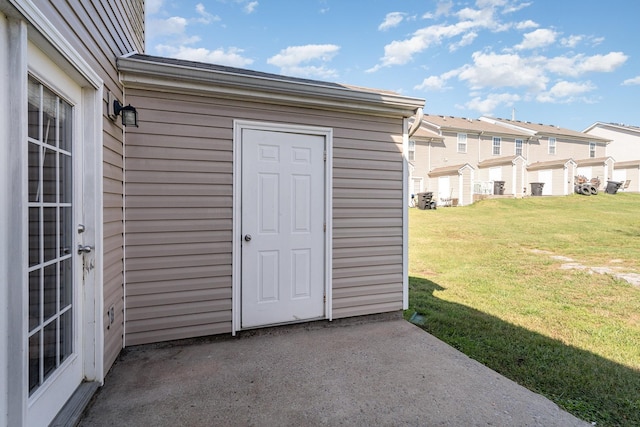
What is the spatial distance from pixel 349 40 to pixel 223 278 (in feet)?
28.4

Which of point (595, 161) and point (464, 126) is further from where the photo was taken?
point (595, 161)

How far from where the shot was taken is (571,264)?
6.56 m

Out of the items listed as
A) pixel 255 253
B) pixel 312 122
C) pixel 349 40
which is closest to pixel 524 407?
pixel 255 253

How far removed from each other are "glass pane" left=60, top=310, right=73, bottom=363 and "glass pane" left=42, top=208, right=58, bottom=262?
0.41 meters

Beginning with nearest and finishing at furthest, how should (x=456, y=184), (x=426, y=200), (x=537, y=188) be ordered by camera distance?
(x=426, y=200), (x=456, y=184), (x=537, y=188)

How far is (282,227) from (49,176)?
76.3 inches

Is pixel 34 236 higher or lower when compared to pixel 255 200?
lower

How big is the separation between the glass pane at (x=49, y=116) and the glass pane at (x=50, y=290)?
66 cm

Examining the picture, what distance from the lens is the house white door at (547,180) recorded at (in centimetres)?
1990

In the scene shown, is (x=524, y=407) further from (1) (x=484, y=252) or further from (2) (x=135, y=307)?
(1) (x=484, y=252)

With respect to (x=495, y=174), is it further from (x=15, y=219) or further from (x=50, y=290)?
(x=15, y=219)

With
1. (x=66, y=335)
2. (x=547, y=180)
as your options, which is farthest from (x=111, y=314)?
(x=547, y=180)

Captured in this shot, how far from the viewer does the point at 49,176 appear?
1.73 m

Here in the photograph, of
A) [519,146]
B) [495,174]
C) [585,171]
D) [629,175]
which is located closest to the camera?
[495,174]
